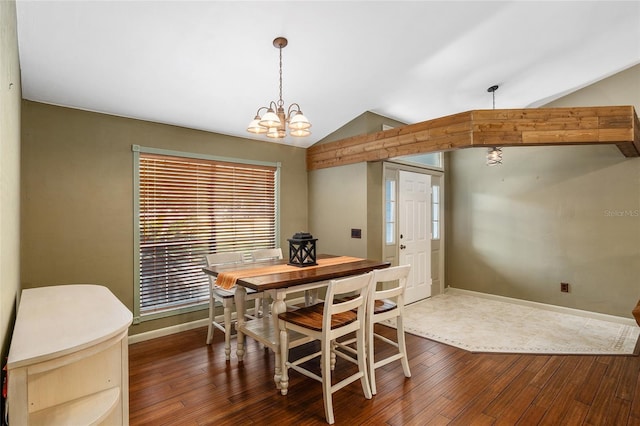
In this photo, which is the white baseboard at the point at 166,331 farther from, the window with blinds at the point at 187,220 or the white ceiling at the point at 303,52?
the white ceiling at the point at 303,52

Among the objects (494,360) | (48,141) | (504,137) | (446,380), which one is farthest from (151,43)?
(494,360)

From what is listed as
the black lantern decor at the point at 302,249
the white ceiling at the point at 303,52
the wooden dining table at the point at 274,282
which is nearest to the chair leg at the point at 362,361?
the wooden dining table at the point at 274,282

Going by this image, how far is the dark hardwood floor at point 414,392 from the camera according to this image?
2119 mm

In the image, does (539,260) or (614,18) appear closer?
(614,18)

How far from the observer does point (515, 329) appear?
12.2ft

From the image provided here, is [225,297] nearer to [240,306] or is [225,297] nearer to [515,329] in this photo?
[240,306]

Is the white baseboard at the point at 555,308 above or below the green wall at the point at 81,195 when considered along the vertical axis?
below

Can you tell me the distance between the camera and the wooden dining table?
237 centimetres

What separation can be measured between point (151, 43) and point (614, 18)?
4.12m

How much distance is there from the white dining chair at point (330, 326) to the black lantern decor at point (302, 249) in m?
0.58

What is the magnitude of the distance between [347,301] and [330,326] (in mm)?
207

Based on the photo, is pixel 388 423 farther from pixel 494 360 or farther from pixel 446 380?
pixel 494 360

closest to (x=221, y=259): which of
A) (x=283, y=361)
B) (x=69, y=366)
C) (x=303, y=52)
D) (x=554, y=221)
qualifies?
(x=283, y=361)

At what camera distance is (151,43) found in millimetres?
2424
